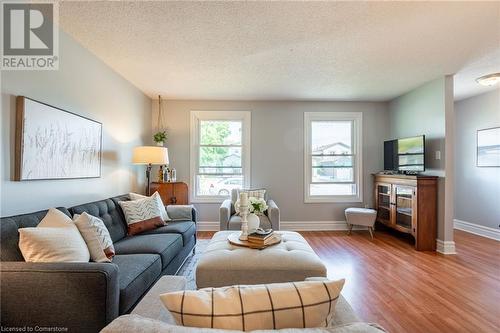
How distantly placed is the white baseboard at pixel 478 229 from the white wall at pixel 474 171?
0.20 feet

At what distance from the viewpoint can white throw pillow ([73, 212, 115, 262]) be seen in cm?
177

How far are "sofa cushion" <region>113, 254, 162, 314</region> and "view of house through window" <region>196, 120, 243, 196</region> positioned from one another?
2.69 m

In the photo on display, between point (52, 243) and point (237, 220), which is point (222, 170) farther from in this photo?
point (52, 243)

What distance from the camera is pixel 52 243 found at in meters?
1.48

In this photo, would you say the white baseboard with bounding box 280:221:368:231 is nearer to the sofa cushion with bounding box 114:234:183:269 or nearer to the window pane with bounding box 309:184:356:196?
the window pane with bounding box 309:184:356:196

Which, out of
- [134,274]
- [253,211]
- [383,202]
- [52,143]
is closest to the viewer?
[134,274]

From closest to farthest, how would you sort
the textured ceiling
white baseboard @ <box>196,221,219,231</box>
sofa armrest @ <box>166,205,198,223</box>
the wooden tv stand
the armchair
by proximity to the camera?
the textured ceiling → sofa armrest @ <box>166,205,198,223</box> → the armchair → the wooden tv stand → white baseboard @ <box>196,221,219,231</box>

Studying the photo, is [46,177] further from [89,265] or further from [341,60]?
[341,60]

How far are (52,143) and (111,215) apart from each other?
856mm

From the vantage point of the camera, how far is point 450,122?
11.2 feet

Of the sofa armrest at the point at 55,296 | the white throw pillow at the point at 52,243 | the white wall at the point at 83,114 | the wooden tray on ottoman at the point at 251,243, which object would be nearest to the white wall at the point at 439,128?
the wooden tray on ottoman at the point at 251,243

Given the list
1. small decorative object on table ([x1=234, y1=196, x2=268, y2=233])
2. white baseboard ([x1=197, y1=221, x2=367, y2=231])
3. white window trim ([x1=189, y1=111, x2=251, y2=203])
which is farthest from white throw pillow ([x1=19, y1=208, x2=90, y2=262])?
white baseboard ([x1=197, y1=221, x2=367, y2=231])

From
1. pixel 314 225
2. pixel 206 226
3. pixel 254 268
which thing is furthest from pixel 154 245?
pixel 314 225

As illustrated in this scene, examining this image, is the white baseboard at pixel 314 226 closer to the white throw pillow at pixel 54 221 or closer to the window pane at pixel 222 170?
the window pane at pixel 222 170
